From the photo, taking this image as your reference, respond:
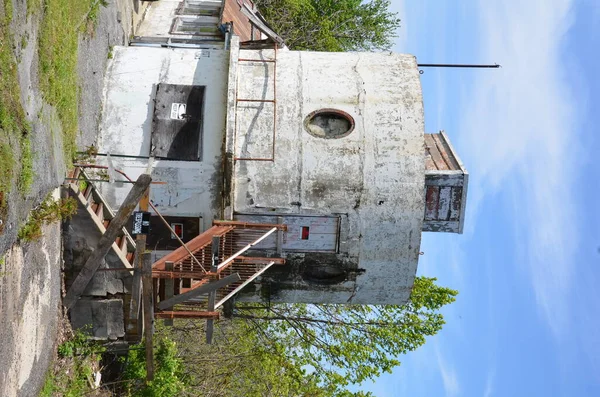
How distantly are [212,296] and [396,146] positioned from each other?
4.85 meters

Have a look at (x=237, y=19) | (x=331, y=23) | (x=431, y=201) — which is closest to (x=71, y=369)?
(x=431, y=201)

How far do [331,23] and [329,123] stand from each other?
65.1 feet

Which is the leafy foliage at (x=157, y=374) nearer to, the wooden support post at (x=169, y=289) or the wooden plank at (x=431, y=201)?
the wooden support post at (x=169, y=289)

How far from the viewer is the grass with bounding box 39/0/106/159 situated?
10344mm

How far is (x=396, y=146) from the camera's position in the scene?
44.4 ft

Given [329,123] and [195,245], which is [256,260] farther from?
[329,123]

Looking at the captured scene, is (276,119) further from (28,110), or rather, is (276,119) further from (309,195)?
(28,110)

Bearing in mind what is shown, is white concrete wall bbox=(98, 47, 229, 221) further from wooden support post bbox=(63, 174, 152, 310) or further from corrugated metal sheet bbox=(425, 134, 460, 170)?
corrugated metal sheet bbox=(425, 134, 460, 170)

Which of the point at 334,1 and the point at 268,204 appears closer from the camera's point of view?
the point at 268,204

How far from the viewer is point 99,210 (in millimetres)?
12875

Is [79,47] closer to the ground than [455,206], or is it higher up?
higher up

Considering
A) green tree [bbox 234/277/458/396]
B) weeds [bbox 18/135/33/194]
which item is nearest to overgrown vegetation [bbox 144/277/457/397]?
green tree [bbox 234/277/458/396]

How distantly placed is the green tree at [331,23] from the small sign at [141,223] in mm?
21369

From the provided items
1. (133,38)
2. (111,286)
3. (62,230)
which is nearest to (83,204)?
(62,230)
